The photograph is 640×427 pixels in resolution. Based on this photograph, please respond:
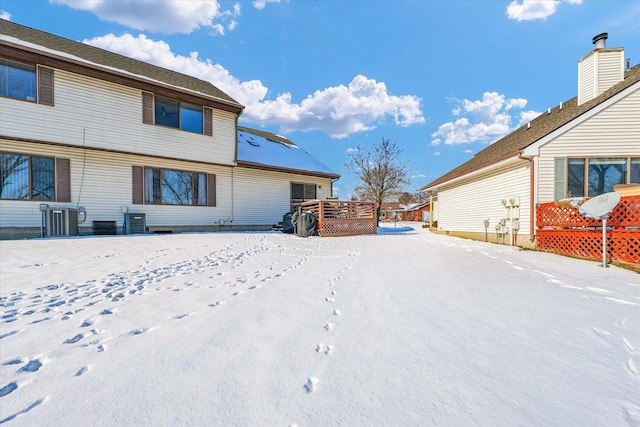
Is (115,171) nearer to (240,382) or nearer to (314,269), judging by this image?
(314,269)

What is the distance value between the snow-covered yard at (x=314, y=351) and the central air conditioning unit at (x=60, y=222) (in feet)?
19.1

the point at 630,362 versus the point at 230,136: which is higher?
the point at 230,136

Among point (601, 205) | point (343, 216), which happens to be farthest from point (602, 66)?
point (343, 216)

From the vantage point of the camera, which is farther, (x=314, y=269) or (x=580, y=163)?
(x=580, y=163)

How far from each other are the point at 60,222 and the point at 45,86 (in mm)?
4056

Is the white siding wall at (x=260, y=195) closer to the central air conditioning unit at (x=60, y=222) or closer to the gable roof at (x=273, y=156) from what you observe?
the gable roof at (x=273, y=156)

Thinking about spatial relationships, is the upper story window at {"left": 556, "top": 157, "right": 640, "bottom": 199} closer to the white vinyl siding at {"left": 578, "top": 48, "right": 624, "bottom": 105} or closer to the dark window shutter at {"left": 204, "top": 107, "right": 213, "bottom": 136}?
the white vinyl siding at {"left": 578, "top": 48, "right": 624, "bottom": 105}

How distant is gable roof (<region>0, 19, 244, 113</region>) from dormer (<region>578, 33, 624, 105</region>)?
12.3 m

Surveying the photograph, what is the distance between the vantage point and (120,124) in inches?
376

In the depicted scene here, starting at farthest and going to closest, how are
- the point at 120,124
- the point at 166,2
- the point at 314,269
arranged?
the point at 166,2
the point at 120,124
the point at 314,269

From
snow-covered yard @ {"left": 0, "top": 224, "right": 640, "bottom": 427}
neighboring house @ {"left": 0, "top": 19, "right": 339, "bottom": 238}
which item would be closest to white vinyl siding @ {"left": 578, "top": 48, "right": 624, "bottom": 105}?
snow-covered yard @ {"left": 0, "top": 224, "right": 640, "bottom": 427}

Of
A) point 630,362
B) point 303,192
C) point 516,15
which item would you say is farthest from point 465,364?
point 516,15

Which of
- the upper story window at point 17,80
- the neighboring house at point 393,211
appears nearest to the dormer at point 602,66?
the upper story window at point 17,80

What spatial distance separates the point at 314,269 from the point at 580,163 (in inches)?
339
